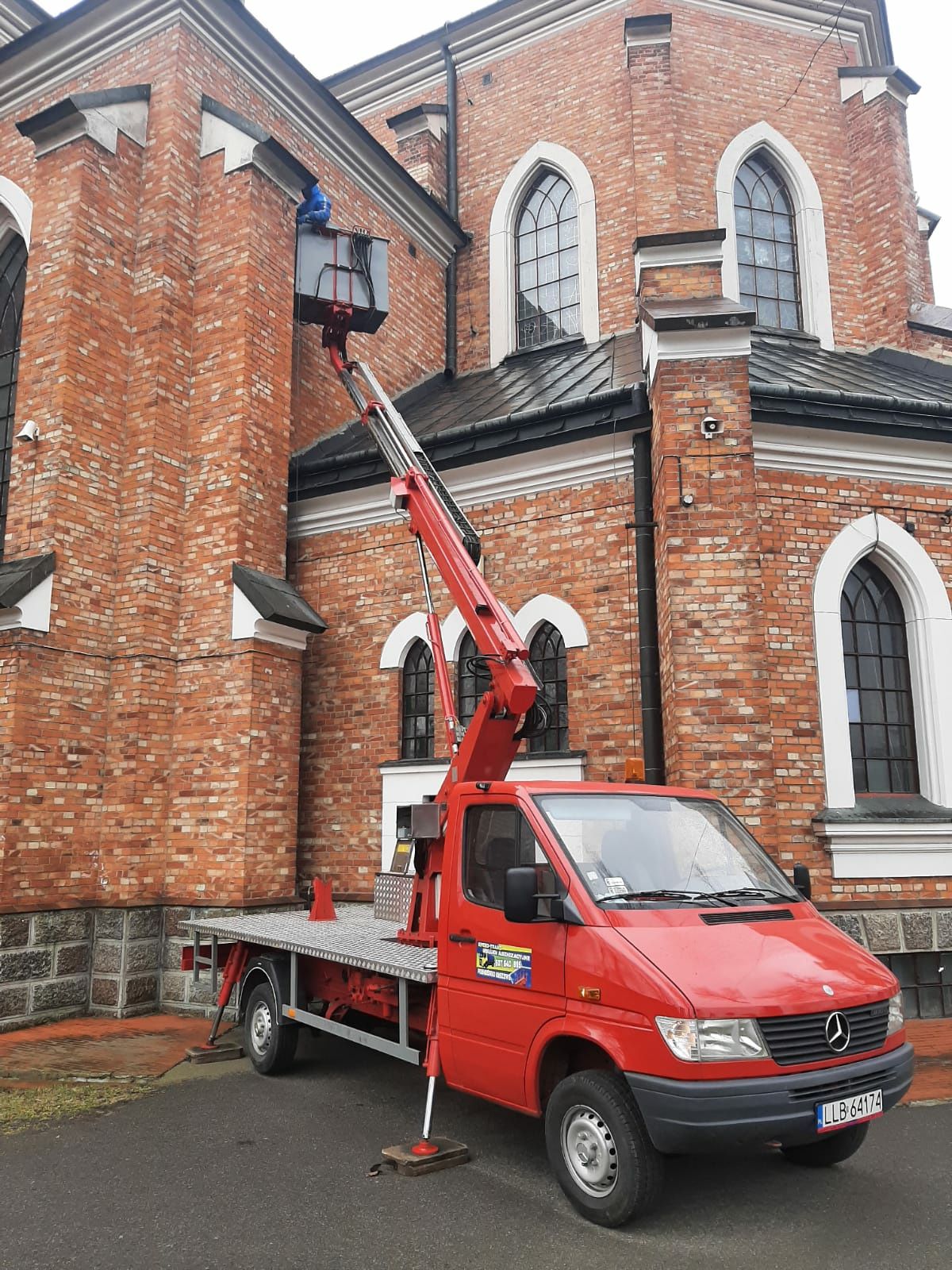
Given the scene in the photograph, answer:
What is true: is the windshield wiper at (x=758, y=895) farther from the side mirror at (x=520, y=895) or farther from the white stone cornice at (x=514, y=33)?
the white stone cornice at (x=514, y=33)

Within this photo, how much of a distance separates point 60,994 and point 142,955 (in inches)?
30.2

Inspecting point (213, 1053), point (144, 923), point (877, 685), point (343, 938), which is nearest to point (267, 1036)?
point (213, 1053)

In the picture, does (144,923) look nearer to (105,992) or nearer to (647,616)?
(105,992)

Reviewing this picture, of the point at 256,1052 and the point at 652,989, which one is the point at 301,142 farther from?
the point at 652,989

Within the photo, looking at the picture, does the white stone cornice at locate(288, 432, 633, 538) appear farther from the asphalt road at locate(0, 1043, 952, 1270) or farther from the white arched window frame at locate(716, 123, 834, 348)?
the asphalt road at locate(0, 1043, 952, 1270)

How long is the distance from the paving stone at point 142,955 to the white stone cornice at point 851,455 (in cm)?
732

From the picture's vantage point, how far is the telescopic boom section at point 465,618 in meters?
6.30

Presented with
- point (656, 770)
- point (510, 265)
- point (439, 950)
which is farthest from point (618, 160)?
point (439, 950)

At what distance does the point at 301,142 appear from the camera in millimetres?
13062

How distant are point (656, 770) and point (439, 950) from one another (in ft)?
12.4

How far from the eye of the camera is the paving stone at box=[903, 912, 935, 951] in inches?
329

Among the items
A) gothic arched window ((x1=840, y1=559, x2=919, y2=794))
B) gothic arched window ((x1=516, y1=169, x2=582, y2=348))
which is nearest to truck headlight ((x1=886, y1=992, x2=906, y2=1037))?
gothic arched window ((x1=840, y1=559, x2=919, y2=794))

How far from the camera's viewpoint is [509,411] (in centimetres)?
1095

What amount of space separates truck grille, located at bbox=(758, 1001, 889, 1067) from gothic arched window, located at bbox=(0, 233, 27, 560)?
404 inches
